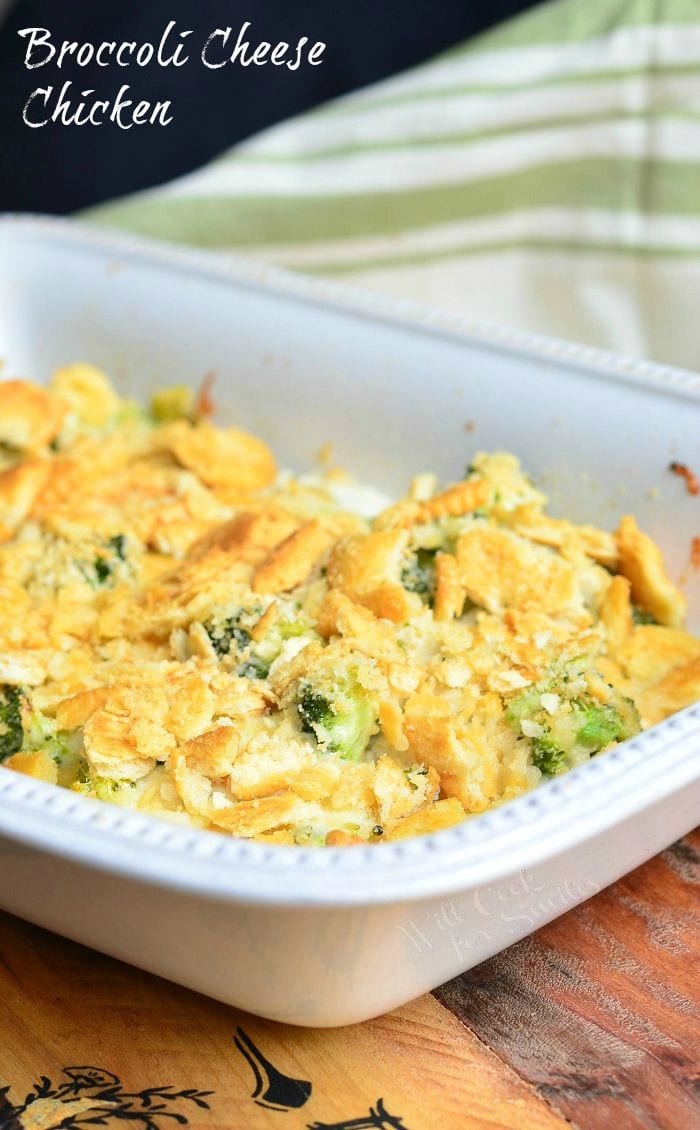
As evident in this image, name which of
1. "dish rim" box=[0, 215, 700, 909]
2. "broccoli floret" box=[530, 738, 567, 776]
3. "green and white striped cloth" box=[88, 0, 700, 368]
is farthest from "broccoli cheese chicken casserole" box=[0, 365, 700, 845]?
"green and white striped cloth" box=[88, 0, 700, 368]

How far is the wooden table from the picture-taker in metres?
1.07

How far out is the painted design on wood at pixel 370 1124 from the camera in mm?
1060

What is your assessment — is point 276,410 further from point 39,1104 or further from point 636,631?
point 39,1104

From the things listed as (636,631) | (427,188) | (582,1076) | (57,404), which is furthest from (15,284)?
(582,1076)

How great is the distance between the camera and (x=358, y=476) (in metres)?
2.01

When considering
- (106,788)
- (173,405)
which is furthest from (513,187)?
(106,788)

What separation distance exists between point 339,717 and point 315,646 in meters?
0.13

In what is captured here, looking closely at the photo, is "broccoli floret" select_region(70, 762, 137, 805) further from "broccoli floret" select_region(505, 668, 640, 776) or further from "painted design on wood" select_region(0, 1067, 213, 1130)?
"broccoli floret" select_region(505, 668, 640, 776)

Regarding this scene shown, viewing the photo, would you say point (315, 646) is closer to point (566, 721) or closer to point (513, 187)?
point (566, 721)

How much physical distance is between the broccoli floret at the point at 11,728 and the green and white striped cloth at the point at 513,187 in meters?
1.59

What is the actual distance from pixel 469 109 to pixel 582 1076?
2.02 meters

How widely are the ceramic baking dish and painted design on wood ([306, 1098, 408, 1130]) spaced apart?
0.08 meters

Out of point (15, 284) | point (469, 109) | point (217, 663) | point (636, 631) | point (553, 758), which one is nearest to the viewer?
point (553, 758)

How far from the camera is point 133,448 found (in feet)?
6.70
